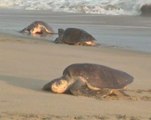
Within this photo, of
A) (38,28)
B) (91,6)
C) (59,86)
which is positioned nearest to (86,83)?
(59,86)

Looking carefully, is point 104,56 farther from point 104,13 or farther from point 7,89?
point 104,13

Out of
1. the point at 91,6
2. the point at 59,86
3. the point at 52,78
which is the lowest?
the point at 91,6

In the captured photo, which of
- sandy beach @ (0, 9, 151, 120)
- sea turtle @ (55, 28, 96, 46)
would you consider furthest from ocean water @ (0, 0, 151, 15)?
sandy beach @ (0, 9, 151, 120)

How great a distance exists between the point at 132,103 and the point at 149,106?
0.22 m

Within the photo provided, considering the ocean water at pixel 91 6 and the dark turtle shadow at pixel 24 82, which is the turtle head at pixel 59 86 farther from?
the ocean water at pixel 91 6

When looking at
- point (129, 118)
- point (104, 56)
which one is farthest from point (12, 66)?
point (129, 118)

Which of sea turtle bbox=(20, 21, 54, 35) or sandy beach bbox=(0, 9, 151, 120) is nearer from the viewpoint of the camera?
sandy beach bbox=(0, 9, 151, 120)

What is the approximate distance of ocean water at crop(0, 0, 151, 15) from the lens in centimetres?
2608

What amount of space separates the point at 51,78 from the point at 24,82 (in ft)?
1.75

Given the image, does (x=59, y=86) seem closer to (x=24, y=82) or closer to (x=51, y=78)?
(x=24, y=82)

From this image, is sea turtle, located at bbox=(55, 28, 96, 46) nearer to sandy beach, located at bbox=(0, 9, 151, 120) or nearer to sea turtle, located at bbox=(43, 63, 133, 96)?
sandy beach, located at bbox=(0, 9, 151, 120)

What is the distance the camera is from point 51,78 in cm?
716

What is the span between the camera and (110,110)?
537 cm

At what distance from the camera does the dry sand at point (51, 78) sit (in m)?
5.12
